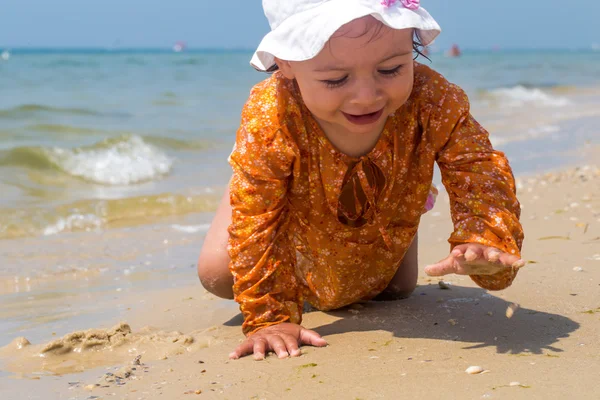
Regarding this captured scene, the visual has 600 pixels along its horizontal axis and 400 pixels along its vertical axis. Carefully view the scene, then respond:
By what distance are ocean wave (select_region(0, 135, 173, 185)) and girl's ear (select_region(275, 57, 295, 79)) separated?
488 centimetres

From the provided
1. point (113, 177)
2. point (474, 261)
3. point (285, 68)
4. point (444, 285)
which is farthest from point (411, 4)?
point (113, 177)

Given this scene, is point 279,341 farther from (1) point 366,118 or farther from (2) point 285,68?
(2) point 285,68

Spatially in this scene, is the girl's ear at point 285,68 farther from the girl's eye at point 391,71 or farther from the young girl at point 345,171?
the girl's eye at point 391,71


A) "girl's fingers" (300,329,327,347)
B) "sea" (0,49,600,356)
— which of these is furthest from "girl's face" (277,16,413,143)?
"sea" (0,49,600,356)

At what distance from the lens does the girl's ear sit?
264 centimetres

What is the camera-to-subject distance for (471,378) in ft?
7.06

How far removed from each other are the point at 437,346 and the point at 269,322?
0.61m

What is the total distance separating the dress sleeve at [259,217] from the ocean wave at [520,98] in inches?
545

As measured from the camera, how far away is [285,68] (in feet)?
8.74

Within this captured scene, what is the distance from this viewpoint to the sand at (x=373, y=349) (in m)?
2.18

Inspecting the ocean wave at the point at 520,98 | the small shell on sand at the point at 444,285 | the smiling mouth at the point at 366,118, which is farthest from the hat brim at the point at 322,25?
the ocean wave at the point at 520,98

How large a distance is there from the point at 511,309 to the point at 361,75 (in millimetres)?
1013

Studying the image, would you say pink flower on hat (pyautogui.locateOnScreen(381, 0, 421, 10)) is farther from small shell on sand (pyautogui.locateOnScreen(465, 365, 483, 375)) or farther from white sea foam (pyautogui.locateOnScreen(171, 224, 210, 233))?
white sea foam (pyautogui.locateOnScreen(171, 224, 210, 233))

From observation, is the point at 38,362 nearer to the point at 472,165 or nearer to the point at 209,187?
the point at 472,165
